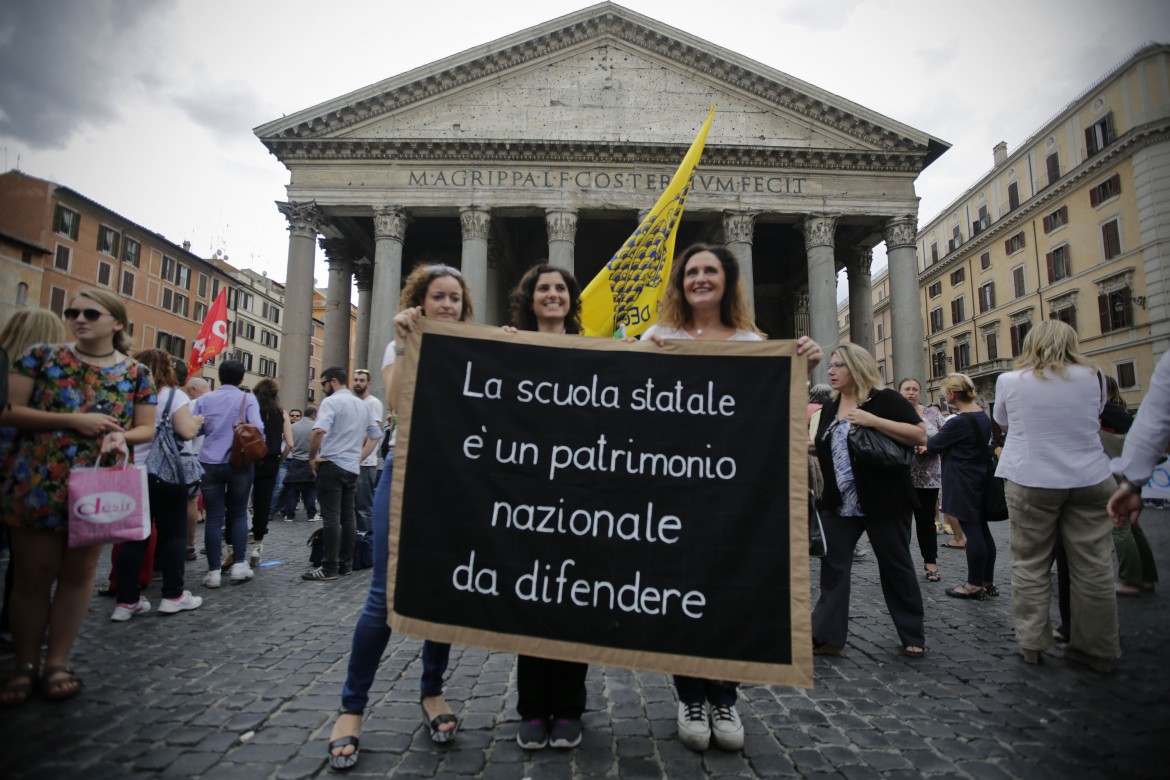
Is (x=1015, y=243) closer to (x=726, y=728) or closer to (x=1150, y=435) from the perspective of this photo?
(x=1150, y=435)

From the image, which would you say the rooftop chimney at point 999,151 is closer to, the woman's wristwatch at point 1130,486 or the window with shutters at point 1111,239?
the window with shutters at point 1111,239

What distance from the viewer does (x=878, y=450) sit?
3.82 m

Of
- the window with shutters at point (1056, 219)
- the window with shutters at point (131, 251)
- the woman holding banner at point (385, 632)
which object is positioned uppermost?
the window with shutters at point (131, 251)

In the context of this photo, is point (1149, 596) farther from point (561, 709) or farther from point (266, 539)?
point (266, 539)

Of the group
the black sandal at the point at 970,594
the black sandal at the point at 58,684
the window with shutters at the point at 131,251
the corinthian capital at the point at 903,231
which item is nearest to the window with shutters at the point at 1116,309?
the corinthian capital at the point at 903,231

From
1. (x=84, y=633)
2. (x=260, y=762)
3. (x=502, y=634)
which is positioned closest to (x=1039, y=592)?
(x=502, y=634)

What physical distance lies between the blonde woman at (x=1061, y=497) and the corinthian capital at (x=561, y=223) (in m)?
18.9

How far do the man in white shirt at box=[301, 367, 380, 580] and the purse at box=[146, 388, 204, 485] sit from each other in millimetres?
1291

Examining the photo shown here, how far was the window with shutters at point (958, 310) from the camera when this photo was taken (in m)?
42.1

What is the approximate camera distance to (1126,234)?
82.5 ft

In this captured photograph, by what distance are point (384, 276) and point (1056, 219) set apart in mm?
33833

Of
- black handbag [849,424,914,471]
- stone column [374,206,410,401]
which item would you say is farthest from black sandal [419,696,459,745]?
stone column [374,206,410,401]

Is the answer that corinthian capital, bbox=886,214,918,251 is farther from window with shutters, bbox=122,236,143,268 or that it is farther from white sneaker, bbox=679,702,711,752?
window with shutters, bbox=122,236,143,268

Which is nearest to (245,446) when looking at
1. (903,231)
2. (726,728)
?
(726,728)
